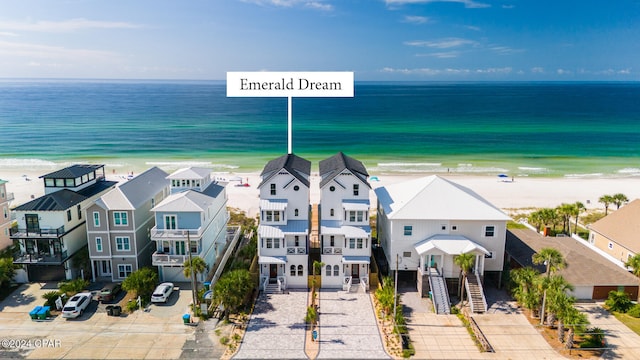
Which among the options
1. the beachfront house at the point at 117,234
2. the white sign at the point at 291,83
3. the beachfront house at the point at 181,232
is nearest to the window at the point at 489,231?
the white sign at the point at 291,83

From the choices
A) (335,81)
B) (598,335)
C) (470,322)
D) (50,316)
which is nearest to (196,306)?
(50,316)

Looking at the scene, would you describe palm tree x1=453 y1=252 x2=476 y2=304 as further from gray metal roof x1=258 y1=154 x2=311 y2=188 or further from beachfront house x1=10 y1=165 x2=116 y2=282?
beachfront house x1=10 y1=165 x2=116 y2=282

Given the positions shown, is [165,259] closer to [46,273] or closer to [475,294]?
[46,273]

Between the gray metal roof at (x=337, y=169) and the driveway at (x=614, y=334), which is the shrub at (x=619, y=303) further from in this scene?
the gray metal roof at (x=337, y=169)

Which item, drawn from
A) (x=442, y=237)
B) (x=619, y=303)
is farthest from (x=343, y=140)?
(x=619, y=303)

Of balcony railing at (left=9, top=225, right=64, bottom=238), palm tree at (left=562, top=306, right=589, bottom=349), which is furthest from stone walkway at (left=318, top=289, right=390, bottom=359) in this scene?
balcony railing at (left=9, top=225, right=64, bottom=238)
